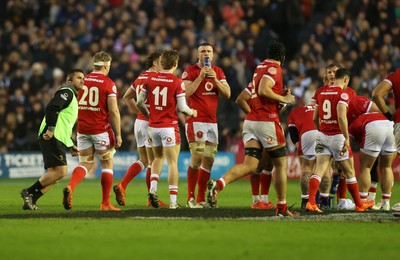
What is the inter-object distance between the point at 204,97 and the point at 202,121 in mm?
400

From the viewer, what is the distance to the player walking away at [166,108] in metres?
14.8

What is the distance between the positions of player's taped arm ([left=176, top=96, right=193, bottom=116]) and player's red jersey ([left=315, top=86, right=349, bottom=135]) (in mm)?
1986

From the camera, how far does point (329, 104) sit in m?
14.6

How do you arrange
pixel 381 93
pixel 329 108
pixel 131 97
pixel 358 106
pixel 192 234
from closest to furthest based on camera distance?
pixel 192 234 → pixel 381 93 → pixel 329 108 → pixel 358 106 → pixel 131 97

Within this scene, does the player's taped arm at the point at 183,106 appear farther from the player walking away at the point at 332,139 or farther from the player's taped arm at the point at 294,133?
the player's taped arm at the point at 294,133

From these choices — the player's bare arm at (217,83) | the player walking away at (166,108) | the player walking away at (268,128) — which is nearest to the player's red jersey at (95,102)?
the player walking away at (166,108)

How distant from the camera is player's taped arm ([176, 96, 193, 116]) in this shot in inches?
574

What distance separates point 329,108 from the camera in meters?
14.6

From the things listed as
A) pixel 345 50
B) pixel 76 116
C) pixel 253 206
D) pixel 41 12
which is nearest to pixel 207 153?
pixel 253 206

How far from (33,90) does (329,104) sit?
14855mm

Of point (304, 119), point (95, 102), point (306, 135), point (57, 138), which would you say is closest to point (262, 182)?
point (306, 135)

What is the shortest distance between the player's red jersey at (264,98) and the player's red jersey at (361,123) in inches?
86.2

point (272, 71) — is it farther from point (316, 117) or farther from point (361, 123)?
point (361, 123)

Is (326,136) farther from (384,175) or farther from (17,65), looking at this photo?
(17,65)
